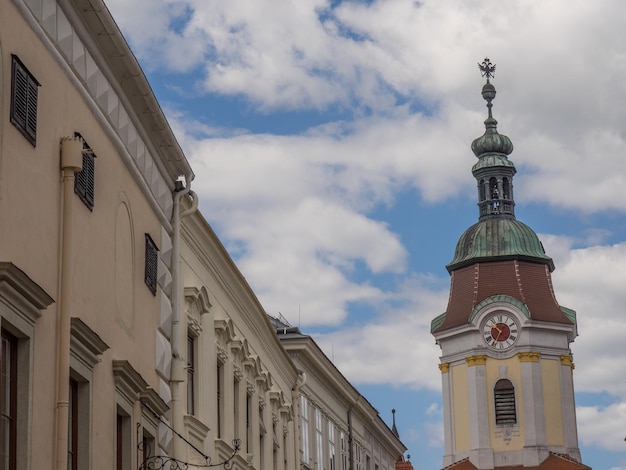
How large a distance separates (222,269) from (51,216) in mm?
11616

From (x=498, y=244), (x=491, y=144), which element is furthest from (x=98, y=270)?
(x=491, y=144)

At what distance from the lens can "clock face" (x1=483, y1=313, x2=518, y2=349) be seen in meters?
92.7

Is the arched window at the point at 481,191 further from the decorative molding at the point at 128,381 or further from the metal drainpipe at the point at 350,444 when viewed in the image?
the decorative molding at the point at 128,381

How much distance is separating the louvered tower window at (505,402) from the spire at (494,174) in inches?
482

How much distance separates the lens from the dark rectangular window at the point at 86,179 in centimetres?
1748

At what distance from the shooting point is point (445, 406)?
94500mm

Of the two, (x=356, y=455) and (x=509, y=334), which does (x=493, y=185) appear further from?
(x=356, y=455)

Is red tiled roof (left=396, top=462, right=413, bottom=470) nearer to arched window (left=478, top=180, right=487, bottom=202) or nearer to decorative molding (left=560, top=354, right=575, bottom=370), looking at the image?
decorative molding (left=560, top=354, right=575, bottom=370)

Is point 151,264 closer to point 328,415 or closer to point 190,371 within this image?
point 190,371

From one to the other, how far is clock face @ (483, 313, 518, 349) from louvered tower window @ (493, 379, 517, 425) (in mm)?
2313

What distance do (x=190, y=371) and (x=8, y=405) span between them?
399 inches

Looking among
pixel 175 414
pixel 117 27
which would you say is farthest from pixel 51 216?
pixel 175 414

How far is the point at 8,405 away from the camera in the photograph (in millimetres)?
14516

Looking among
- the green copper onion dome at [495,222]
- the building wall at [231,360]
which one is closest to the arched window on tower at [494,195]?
the green copper onion dome at [495,222]
